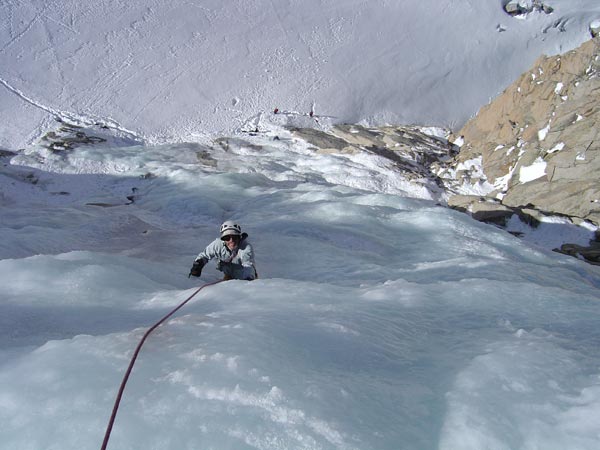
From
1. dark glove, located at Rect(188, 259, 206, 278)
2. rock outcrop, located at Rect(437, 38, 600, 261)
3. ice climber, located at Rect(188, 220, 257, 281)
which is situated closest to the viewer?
ice climber, located at Rect(188, 220, 257, 281)

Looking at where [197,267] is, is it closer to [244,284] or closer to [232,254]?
[232,254]

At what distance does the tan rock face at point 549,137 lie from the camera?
1434 cm

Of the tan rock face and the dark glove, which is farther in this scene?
the tan rock face

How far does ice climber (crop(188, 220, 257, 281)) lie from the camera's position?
19.3 feet

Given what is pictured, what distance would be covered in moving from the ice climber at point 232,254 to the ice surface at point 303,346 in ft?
1.60

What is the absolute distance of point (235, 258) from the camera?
242 inches

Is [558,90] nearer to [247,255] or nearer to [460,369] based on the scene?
[247,255]

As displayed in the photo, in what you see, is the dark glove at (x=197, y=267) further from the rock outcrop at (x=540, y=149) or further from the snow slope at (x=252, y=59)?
the snow slope at (x=252, y=59)

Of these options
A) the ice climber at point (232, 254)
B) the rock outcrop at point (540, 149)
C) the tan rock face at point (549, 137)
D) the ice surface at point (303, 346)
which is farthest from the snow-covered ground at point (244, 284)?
the tan rock face at point (549, 137)

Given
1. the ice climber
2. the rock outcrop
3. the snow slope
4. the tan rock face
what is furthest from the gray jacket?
the snow slope

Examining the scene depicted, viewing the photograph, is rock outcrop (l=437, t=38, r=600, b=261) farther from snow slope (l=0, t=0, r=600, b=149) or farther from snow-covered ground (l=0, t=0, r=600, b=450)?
snow slope (l=0, t=0, r=600, b=149)

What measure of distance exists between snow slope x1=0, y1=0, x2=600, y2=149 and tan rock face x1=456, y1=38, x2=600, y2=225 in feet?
18.1

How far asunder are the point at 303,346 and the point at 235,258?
3.07m

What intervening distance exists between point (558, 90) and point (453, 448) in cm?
2015
